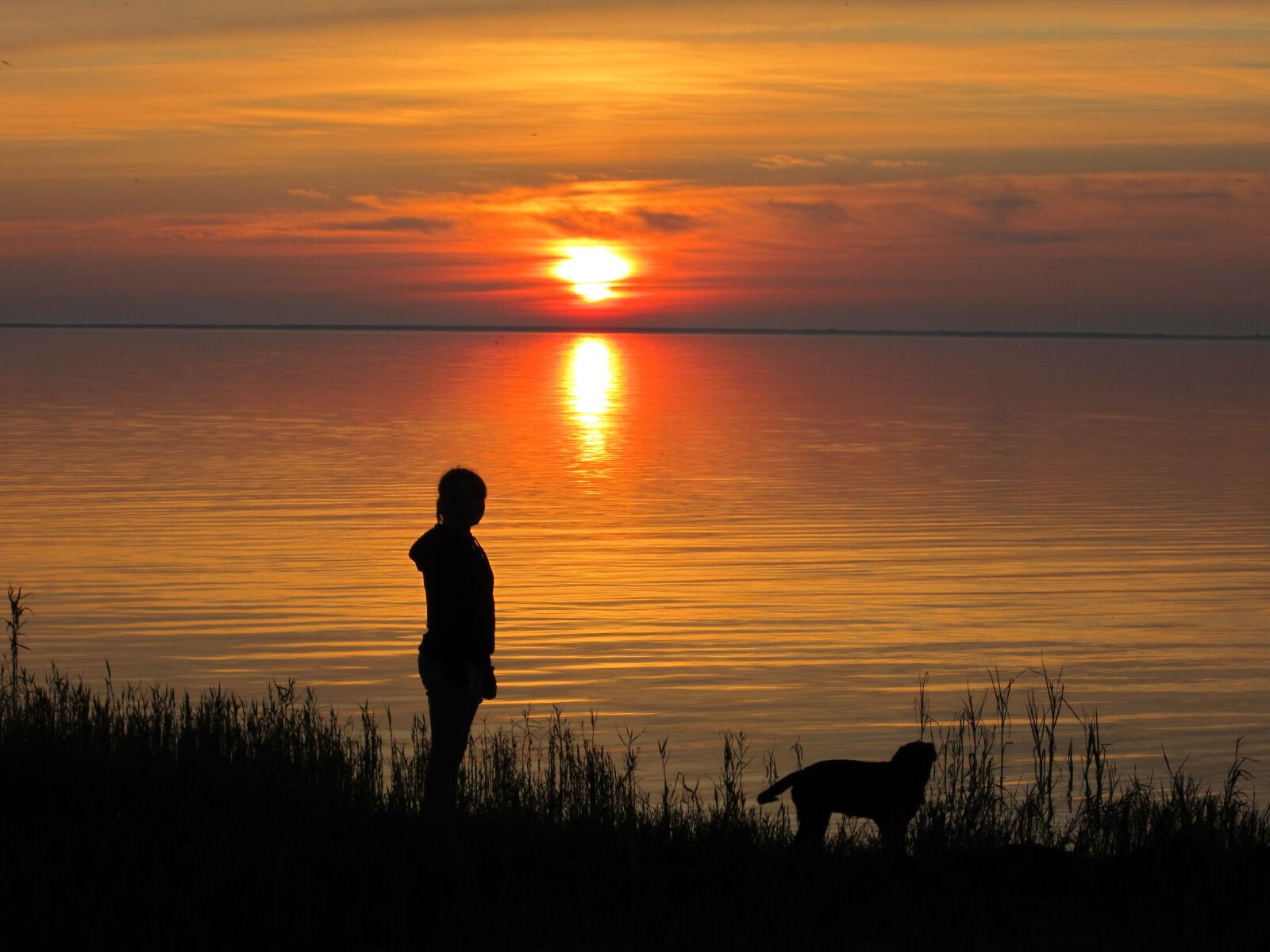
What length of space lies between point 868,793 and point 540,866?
1717 millimetres

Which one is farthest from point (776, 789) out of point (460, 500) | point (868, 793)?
point (460, 500)

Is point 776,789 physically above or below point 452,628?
below

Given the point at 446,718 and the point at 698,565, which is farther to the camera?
the point at 698,565

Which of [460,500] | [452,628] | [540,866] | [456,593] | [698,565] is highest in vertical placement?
[698,565]

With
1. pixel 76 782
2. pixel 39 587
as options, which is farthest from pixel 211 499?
pixel 76 782

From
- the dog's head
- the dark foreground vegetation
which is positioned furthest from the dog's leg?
the dog's head

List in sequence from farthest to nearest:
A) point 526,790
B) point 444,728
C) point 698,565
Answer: point 698,565, point 526,790, point 444,728

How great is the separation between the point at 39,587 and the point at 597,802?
49.5ft

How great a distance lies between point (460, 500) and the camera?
792cm

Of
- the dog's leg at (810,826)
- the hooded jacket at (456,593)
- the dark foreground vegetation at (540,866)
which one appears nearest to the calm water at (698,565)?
the dark foreground vegetation at (540,866)

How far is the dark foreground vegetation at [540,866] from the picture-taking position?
653 cm

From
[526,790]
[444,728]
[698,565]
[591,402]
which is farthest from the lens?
[591,402]

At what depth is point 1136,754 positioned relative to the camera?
558 inches

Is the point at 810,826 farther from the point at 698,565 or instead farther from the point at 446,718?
the point at 698,565
